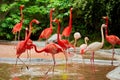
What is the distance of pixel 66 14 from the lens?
58.3 ft

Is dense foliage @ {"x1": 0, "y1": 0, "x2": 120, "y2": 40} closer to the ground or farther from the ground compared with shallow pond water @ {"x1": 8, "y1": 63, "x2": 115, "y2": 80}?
farther from the ground

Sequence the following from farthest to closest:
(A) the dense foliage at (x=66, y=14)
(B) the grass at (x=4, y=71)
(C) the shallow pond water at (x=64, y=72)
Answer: (A) the dense foliage at (x=66, y=14), (C) the shallow pond water at (x=64, y=72), (B) the grass at (x=4, y=71)

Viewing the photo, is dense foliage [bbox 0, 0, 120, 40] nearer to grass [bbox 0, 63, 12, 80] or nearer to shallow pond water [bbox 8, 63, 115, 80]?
shallow pond water [bbox 8, 63, 115, 80]

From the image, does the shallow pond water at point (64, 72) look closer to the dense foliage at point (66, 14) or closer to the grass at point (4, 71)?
the grass at point (4, 71)

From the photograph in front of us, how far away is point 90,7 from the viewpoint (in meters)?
15.0

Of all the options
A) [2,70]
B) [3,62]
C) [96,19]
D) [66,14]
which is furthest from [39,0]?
[2,70]

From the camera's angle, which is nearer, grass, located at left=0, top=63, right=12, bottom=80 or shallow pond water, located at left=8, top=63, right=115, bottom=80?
grass, located at left=0, top=63, right=12, bottom=80

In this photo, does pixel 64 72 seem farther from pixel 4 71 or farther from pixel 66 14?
pixel 66 14

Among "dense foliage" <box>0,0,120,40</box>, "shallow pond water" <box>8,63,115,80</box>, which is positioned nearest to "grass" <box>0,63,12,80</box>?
"shallow pond water" <box>8,63,115,80</box>

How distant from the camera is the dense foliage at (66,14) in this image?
15125 millimetres

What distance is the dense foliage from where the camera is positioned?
1512cm

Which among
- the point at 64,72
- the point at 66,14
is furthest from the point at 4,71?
the point at 66,14

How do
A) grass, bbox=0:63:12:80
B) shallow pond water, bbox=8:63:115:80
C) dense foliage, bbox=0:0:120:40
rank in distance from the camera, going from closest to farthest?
grass, bbox=0:63:12:80 < shallow pond water, bbox=8:63:115:80 < dense foliage, bbox=0:0:120:40

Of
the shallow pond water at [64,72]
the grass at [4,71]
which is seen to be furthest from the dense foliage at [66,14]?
the grass at [4,71]
